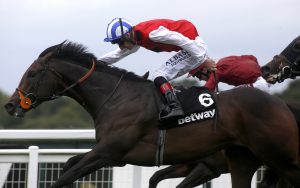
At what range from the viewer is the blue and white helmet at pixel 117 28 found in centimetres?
777

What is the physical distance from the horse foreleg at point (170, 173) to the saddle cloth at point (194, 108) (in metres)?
1.11

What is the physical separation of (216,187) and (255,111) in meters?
1.44

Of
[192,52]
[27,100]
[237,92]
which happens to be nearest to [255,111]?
[237,92]

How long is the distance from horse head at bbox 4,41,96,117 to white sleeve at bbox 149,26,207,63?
758 millimetres

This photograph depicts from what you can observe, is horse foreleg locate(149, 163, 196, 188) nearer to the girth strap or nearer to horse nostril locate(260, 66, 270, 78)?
the girth strap

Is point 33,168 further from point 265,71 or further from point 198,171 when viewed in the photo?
point 265,71

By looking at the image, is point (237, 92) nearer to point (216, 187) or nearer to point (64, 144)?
point (216, 187)

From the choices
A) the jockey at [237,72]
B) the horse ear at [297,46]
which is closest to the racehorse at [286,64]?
the horse ear at [297,46]

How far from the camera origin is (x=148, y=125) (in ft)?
25.1

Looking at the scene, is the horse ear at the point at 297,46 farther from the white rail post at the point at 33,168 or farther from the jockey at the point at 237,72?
the white rail post at the point at 33,168

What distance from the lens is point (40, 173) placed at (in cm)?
875

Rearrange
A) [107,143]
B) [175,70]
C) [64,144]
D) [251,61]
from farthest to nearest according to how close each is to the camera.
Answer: [64,144], [251,61], [175,70], [107,143]

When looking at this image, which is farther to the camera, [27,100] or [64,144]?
[64,144]

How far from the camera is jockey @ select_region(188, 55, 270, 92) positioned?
8491 mm
